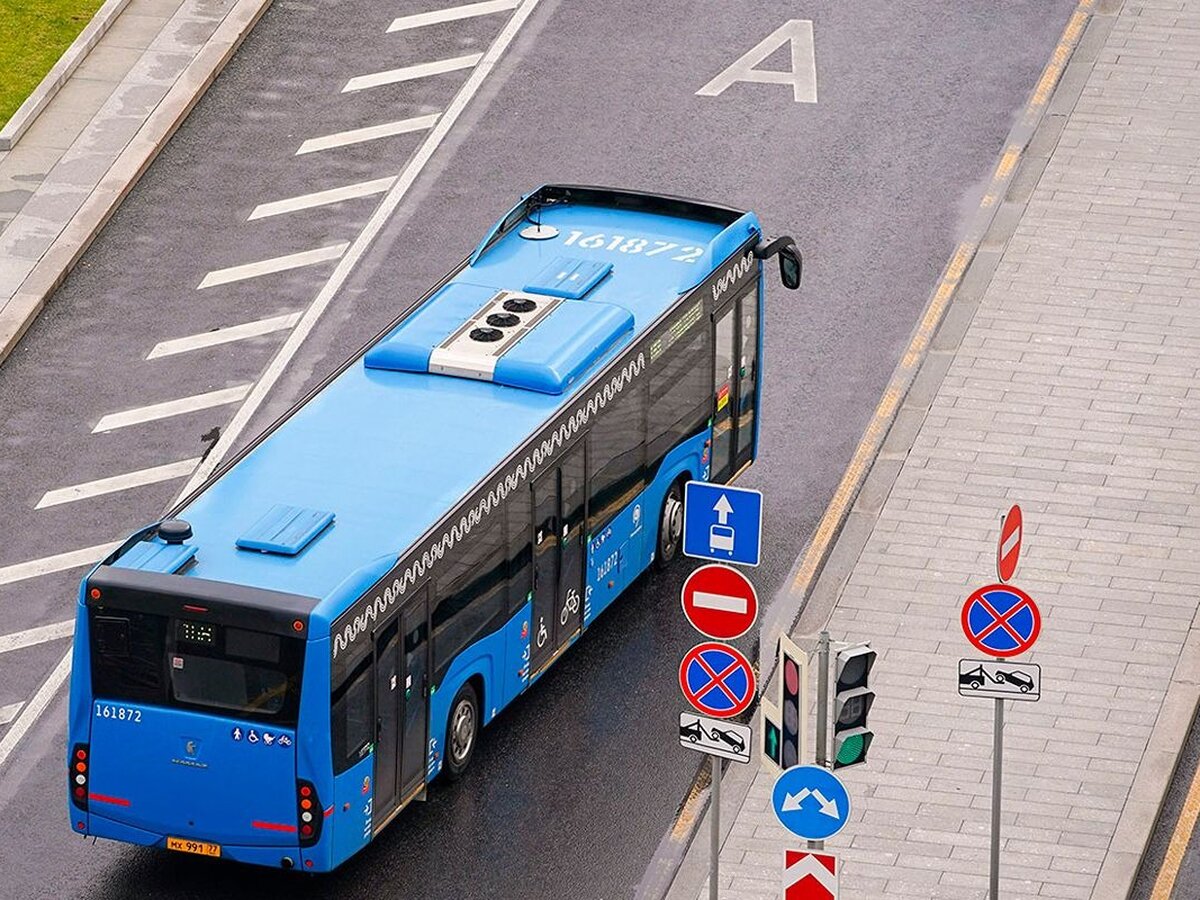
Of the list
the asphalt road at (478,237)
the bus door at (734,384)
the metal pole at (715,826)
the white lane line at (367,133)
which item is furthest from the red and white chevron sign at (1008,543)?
the white lane line at (367,133)

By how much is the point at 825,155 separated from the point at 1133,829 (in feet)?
39.2

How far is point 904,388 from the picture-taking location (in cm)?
2614

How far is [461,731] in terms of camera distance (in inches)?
814

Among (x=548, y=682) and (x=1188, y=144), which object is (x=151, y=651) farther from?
(x=1188, y=144)

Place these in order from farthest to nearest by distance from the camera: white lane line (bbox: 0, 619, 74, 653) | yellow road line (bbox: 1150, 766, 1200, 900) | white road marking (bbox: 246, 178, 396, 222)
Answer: white road marking (bbox: 246, 178, 396, 222), white lane line (bbox: 0, 619, 74, 653), yellow road line (bbox: 1150, 766, 1200, 900)

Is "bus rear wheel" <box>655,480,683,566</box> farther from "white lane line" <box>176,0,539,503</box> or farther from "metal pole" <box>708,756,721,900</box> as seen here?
"metal pole" <box>708,756,721,900</box>

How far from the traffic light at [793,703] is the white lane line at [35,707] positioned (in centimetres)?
751

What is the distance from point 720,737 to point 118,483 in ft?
30.3

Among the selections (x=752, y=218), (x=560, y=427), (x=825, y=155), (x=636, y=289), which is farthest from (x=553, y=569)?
(x=825, y=155)

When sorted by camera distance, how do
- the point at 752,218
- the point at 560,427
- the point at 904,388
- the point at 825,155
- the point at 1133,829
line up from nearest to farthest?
the point at 1133,829, the point at 560,427, the point at 752,218, the point at 904,388, the point at 825,155

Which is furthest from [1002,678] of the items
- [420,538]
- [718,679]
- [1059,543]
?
[1059,543]

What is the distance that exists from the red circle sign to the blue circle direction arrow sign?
1901mm

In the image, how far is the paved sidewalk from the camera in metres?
19.9

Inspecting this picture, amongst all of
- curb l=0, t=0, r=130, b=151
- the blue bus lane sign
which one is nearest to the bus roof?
the blue bus lane sign
